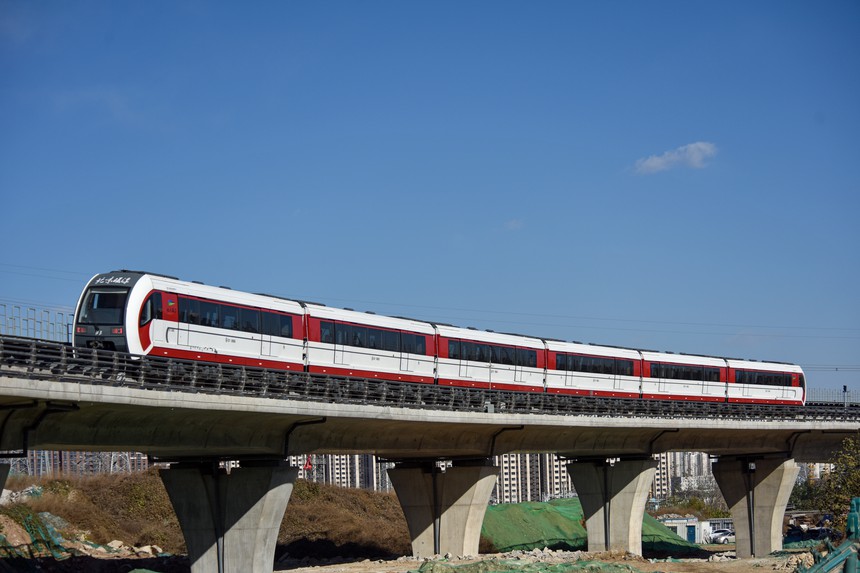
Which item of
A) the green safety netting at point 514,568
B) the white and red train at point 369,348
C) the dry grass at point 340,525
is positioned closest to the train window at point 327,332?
the white and red train at point 369,348

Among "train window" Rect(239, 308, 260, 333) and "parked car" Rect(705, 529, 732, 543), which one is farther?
"parked car" Rect(705, 529, 732, 543)

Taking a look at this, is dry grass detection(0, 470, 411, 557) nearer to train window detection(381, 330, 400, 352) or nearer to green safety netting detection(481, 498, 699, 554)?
green safety netting detection(481, 498, 699, 554)

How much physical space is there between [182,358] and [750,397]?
144ft

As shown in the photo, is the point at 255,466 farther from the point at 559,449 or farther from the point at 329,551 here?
the point at 329,551

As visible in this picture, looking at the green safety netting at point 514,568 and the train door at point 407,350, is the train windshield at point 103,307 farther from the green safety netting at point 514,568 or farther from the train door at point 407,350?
the train door at point 407,350

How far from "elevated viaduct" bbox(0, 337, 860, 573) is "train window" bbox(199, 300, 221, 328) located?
1.67m

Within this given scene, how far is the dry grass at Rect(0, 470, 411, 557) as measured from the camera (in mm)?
57219

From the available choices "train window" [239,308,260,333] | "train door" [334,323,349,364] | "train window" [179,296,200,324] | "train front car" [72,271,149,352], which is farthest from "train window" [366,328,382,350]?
"train front car" [72,271,149,352]

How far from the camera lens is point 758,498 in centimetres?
6588

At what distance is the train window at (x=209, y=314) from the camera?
3575 cm

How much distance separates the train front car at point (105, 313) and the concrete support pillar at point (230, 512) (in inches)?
249

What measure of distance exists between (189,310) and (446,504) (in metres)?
19.7

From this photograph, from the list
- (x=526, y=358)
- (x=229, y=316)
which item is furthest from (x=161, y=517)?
(x=229, y=316)

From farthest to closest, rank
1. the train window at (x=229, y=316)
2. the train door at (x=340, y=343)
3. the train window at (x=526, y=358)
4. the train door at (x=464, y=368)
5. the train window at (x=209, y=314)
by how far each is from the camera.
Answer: the train window at (x=526, y=358) → the train door at (x=464, y=368) → the train door at (x=340, y=343) → the train window at (x=229, y=316) → the train window at (x=209, y=314)
